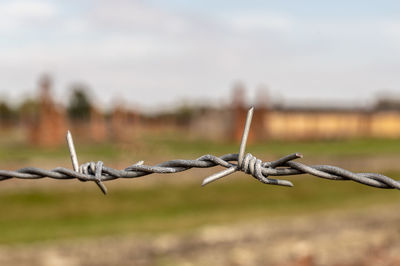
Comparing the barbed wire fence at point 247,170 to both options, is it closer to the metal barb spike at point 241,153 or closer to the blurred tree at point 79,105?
the metal barb spike at point 241,153

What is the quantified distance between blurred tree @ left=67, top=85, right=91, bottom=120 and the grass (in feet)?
221

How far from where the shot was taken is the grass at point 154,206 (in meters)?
11.5

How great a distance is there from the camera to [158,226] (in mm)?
11742

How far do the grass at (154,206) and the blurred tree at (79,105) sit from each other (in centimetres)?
6725

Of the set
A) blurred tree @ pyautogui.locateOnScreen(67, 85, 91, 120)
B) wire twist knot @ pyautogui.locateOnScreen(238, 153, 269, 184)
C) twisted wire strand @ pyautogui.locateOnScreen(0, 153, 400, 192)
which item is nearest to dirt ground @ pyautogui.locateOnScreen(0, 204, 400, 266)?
twisted wire strand @ pyautogui.locateOnScreen(0, 153, 400, 192)

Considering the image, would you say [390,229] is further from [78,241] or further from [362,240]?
[78,241]

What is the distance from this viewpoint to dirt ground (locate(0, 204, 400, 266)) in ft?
30.1

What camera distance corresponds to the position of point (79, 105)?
82.2m

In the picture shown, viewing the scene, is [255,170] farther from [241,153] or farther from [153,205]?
[153,205]

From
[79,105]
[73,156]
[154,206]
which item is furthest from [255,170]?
Result: [79,105]

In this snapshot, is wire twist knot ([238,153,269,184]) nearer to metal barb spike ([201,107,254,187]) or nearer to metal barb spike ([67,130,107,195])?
metal barb spike ([201,107,254,187])

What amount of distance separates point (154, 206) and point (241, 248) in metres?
4.38

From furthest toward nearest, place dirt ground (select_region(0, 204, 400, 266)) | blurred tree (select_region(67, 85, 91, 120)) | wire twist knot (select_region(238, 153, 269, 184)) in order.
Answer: blurred tree (select_region(67, 85, 91, 120)), dirt ground (select_region(0, 204, 400, 266)), wire twist knot (select_region(238, 153, 269, 184))

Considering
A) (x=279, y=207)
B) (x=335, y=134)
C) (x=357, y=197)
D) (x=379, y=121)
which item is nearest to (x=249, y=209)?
(x=279, y=207)
